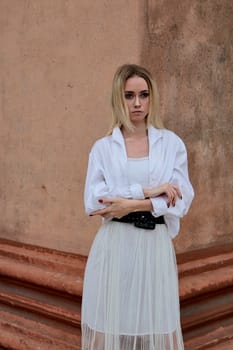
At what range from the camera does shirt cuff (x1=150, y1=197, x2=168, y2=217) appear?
7.82ft

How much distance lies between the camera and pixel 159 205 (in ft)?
7.83

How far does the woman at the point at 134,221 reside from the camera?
2.40 m

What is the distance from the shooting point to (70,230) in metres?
3.48

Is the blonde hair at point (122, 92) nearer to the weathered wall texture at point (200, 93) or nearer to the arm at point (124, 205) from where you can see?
the arm at point (124, 205)

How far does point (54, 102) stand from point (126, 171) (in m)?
1.31

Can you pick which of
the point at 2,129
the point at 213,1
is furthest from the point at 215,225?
the point at 2,129

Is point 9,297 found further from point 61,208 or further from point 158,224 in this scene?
point 158,224

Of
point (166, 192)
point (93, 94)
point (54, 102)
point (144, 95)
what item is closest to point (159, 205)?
point (166, 192)

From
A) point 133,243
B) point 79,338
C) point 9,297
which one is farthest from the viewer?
point 9,297

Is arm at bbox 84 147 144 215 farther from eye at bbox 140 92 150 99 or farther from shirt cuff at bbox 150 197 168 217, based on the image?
eye at bbox 140 92 150 99

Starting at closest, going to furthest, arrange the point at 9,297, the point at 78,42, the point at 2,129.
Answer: the point at 78,42, the point at 9,297, the point at 2,129

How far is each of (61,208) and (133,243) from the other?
118 cm

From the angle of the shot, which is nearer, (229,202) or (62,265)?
(62,265)

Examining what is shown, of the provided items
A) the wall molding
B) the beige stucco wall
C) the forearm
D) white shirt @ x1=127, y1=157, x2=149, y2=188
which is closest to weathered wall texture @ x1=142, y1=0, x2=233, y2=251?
the beige stucco wall
